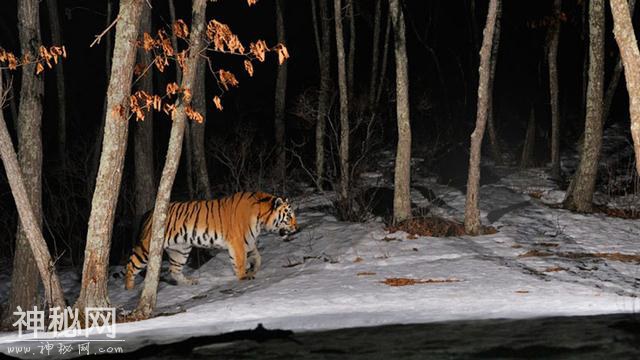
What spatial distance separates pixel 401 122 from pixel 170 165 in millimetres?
6070

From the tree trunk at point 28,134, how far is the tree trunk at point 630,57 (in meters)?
8.04

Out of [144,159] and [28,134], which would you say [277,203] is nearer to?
[144,159]

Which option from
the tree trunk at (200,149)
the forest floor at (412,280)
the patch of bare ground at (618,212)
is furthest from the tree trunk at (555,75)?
the tree trunk at (200,149)

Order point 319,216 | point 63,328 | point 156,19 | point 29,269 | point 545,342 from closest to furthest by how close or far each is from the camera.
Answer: point 545,342 → point 63,328 → point 29,269 → point 319,216 → point 156,19

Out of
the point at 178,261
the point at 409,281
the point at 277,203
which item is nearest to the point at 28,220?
the point at 178,261

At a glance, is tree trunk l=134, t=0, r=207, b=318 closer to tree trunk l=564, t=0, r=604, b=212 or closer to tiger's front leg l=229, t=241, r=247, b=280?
tiger's front leg l=229, t=241, r=247, b=280

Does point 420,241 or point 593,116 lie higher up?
point 593,116

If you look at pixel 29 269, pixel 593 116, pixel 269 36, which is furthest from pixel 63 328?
pixel 269 36

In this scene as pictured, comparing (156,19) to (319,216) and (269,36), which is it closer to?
(269,36)

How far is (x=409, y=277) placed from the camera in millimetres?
12039

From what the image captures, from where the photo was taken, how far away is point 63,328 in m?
10.0

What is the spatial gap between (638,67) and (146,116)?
28.5 ft

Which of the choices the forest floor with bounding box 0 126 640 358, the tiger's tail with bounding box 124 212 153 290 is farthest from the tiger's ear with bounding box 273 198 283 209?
the tiger's tail with bounding box 124 212 153 290

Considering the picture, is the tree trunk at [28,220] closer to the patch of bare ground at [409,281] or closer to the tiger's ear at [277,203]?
the tiger's ear at [277,203]
